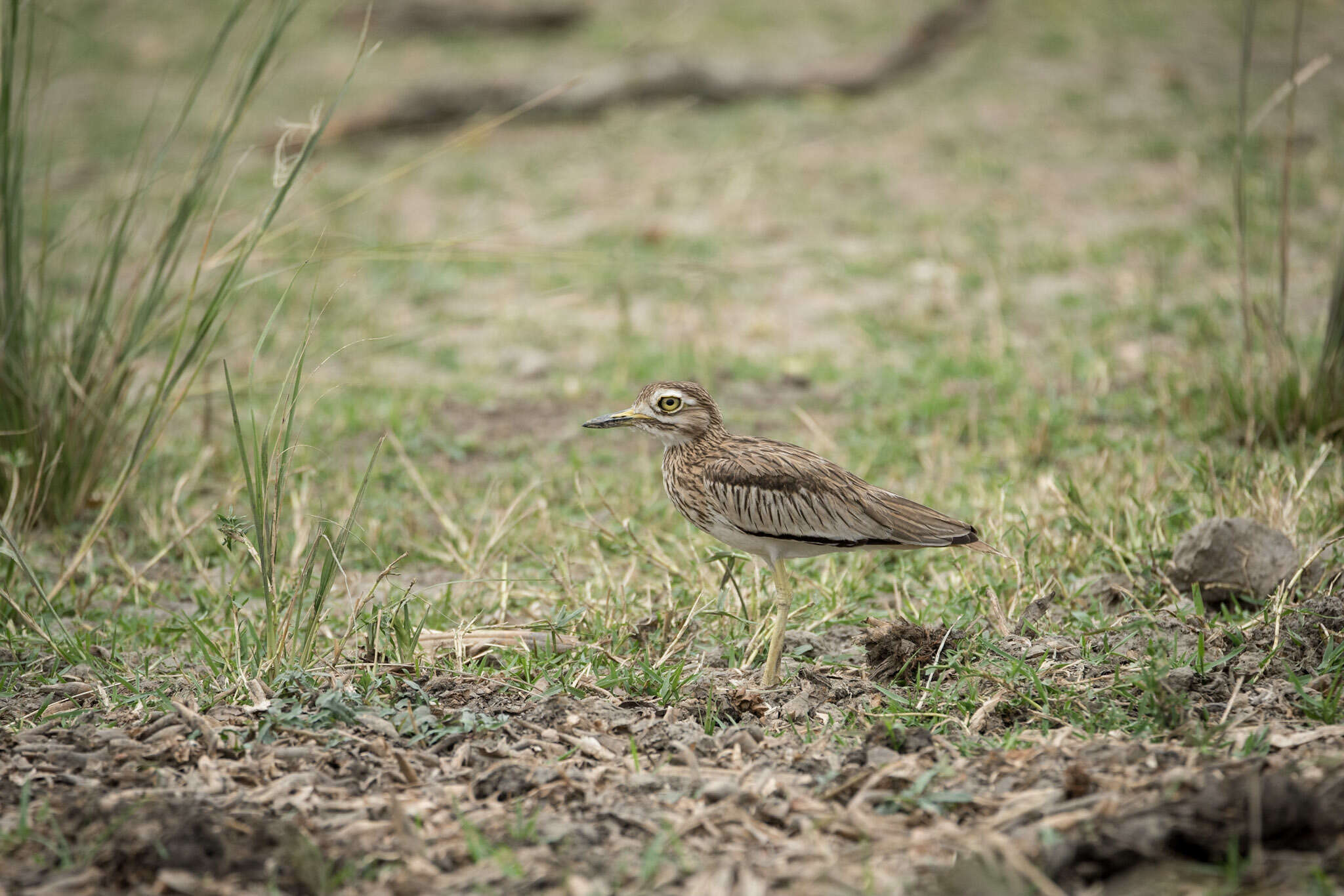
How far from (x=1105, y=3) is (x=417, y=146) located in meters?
7.24

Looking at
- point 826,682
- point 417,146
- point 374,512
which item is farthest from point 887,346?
point 417,146

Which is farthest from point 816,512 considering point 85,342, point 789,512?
point 85,342

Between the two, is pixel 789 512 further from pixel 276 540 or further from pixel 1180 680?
pixel 276 540

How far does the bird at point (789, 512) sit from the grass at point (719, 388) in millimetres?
278

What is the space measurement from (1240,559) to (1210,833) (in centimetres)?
172

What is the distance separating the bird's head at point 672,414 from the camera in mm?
3711

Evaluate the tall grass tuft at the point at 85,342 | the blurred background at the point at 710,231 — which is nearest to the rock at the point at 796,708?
the blurred background at the point at 710,231

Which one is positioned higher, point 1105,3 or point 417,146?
point 1105,3

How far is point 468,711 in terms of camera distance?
3.11 metres

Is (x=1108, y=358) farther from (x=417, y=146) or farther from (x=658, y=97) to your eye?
(x=417, y=146)

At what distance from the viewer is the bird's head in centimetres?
371

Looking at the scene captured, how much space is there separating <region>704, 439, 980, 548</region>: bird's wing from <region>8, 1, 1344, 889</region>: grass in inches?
14.3

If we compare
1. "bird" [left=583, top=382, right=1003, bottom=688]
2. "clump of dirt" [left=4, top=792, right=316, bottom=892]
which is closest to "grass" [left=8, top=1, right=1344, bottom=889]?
"bird" [left=583, top=382, right=1003, bottom=688]

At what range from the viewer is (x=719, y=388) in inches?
257
